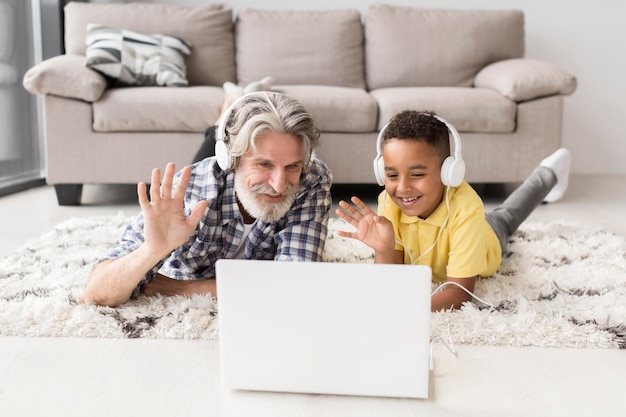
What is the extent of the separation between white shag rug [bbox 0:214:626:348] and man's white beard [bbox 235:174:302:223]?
263mm

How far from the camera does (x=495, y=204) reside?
3.44 m

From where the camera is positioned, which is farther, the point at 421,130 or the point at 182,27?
the point at 182,27

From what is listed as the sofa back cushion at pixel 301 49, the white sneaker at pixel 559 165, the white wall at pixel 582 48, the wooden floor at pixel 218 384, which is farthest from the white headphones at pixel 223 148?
the white wall at pixel 582 48

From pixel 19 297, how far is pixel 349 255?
101 cm

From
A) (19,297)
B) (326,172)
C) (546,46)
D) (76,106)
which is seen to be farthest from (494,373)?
(546,46)

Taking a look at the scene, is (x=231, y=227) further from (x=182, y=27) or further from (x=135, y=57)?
(x=182, y=27)

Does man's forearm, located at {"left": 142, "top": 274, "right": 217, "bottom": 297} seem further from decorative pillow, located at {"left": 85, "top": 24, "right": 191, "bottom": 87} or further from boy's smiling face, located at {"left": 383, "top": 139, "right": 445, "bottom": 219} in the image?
decorative pillow, located at {"left": 85, "top": 24, "right": 191, "bottom": 87}

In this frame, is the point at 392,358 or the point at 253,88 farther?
the point at 253,88

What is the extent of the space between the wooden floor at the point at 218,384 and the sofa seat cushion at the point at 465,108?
189 centimetres

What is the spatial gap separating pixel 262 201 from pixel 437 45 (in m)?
2.51

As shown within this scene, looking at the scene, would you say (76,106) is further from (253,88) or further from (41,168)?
(41,168)

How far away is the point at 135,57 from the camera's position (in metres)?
3.47

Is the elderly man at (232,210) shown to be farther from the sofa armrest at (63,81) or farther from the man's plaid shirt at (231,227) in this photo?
the sofa armrest at (63,81)

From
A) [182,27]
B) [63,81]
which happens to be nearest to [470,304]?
[63,81]
